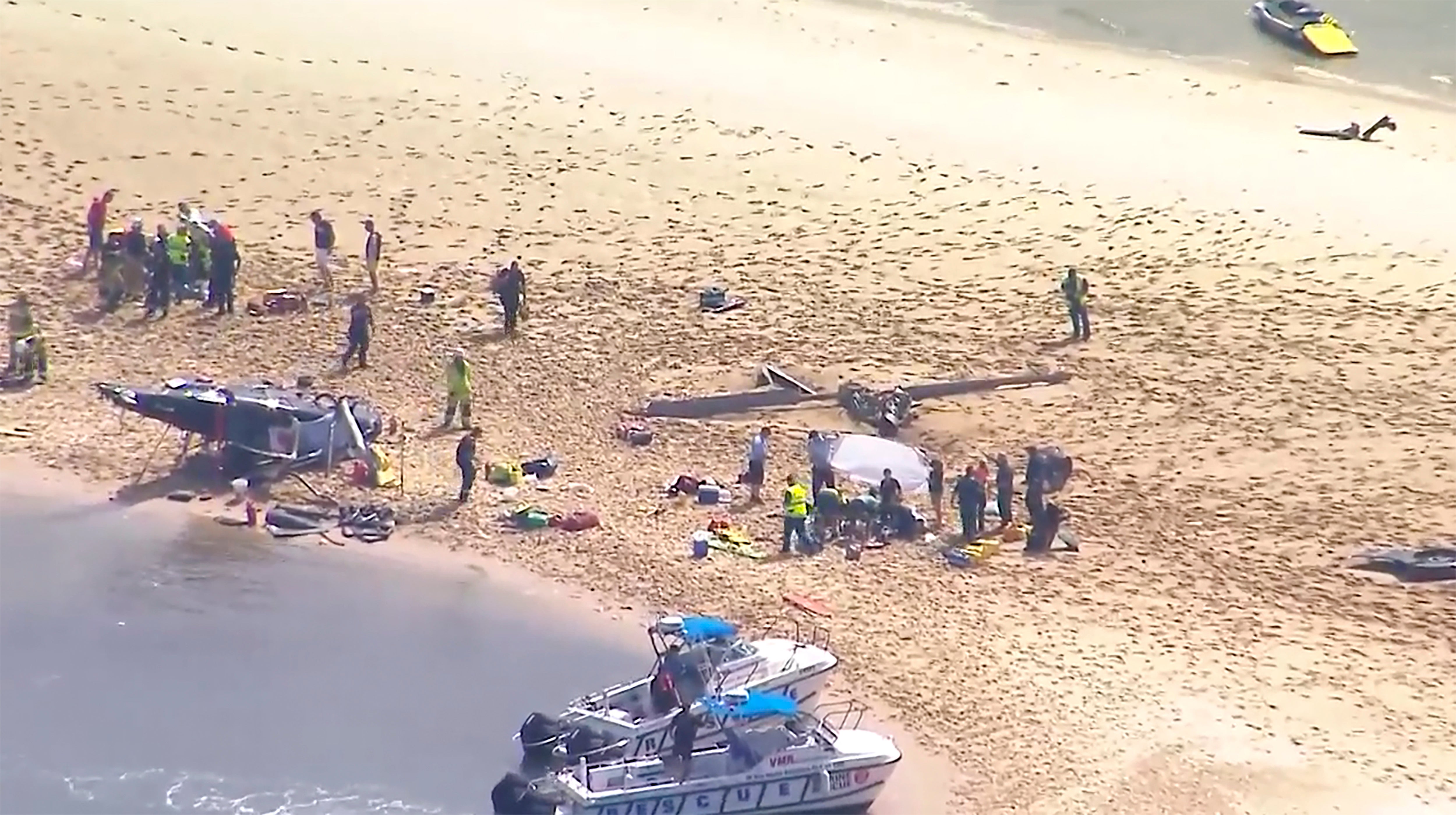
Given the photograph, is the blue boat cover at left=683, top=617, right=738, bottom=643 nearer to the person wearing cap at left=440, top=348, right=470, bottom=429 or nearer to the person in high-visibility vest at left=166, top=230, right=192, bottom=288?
the person wearing cap at left=440, top=348, right=470, bottom=429

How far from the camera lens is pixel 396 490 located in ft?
111

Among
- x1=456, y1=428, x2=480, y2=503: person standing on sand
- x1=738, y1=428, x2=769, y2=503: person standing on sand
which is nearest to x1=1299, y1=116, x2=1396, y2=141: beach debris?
x1=738, y1=428, x2=769, y2=503: person standing on sand

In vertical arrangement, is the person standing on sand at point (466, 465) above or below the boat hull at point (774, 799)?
above

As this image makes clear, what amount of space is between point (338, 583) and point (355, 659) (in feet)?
5.99

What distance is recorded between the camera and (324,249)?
3947cm

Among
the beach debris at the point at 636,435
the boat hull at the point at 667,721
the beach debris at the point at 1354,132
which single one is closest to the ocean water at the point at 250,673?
the boat hull at the point at 667,721

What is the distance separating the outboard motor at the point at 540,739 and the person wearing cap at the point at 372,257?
13.0 metres

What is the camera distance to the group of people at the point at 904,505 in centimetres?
3222

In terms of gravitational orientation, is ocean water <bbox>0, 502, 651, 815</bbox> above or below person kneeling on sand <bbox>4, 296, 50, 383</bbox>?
below

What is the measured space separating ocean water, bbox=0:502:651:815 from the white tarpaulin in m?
4.79

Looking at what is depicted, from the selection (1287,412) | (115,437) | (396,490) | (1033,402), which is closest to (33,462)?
(115,437)

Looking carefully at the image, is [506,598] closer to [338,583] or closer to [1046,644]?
[338,583]

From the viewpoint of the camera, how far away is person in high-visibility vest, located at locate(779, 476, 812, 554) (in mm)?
32188

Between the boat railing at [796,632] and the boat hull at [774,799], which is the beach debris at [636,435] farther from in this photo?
the boat hull at [774,799]
